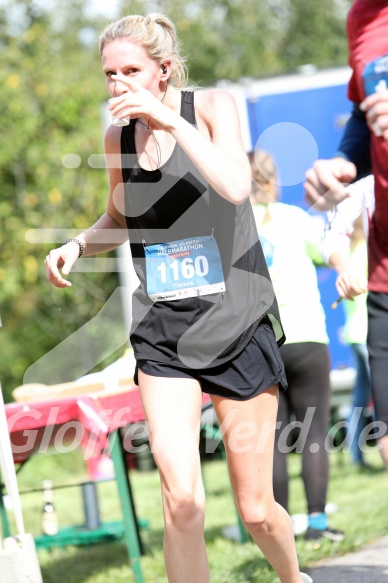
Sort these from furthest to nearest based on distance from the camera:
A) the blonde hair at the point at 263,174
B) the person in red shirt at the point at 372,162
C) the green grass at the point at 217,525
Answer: the blonde hair at the point at 263,174
the green grass at the point at 217,525
the person in red shirt at the point at 372,162

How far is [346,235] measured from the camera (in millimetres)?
3709

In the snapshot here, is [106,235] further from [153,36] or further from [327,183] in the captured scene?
[327,183]

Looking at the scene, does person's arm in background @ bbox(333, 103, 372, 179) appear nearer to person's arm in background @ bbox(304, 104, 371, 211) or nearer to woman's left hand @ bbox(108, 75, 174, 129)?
person's arm in background @ bbox(304, 104, 371, 211)

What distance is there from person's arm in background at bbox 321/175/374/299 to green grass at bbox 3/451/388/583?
1.55m

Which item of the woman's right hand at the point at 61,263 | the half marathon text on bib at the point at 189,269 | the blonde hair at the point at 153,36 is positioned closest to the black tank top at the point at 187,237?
the half marathon text on bib at the point at 189,269

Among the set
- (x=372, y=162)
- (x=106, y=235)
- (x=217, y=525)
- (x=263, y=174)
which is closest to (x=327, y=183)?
(x=372, y=162)

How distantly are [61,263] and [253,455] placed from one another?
944mm

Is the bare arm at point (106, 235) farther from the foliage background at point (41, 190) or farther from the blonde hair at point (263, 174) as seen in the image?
the foliage background at point (41, 190)

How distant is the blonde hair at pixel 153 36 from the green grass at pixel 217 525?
91.7 inches

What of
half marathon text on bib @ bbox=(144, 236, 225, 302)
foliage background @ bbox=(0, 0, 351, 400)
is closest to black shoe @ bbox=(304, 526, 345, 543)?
half marathon text on bib @ bbox=(144, 236, 225, 302)

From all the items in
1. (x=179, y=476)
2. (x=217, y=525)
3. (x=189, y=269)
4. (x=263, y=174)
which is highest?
(x=263, y=174)

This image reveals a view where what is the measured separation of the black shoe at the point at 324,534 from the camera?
16.2 ft

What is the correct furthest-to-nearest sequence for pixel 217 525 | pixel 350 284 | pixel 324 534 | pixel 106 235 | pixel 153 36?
pixel 217 525 < pixel 324 534 < pixel 106 235 < pixel 350 284 < pixel 153 36

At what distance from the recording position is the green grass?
4727mm
